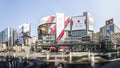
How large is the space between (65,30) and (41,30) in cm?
1212

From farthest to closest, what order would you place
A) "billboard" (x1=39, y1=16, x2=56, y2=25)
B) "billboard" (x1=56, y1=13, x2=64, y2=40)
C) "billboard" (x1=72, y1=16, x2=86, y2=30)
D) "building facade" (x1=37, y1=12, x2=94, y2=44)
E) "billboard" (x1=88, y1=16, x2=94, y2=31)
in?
"billboard" (x1=39, y1=16, x2=56, y2=25), "billboard" (x1=56, y1=13, x2=64, y2=40), "billboard" (x1=88, y1=16, x2=94, y2=31), "building facade" (x1=37, y1=12, x2=94, y2=44), "billboard" (x1=72, y1=16, x2=86, y2=30)

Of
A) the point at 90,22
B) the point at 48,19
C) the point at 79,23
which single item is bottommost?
the point at 79,23

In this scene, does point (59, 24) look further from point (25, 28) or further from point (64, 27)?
point (25, 28)

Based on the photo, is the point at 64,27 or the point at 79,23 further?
the point at 64,27

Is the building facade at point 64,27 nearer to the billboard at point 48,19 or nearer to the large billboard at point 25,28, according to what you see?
the billboard at point 48,19

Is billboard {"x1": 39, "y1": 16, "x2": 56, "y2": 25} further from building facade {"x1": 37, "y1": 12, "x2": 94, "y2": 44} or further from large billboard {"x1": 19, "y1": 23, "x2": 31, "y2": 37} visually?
large billboard {"x1": 19, "y1": 23, "x2": 31, "y2": 37}

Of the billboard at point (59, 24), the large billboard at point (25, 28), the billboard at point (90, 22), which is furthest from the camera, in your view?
the large billboard at point (25, 28)

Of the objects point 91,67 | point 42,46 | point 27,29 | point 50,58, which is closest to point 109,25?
point 42,46

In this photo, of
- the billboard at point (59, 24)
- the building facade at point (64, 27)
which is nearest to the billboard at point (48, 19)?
the building facade at point (64, 27)

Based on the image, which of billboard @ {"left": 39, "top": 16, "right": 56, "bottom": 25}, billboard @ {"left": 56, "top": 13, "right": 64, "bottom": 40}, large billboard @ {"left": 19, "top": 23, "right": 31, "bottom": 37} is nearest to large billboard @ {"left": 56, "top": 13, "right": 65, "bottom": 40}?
billboard @ {"left": 56, "top": 13, "right": 64, "bottom": 40}

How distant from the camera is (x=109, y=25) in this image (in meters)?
110

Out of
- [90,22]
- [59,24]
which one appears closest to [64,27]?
[59,24]

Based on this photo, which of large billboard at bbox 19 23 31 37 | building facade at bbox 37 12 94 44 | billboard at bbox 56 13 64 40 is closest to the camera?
building facade at bbox 37 12 94 44

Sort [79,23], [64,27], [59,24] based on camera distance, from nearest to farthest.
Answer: [79,23]
[64,27]
[59,24]
